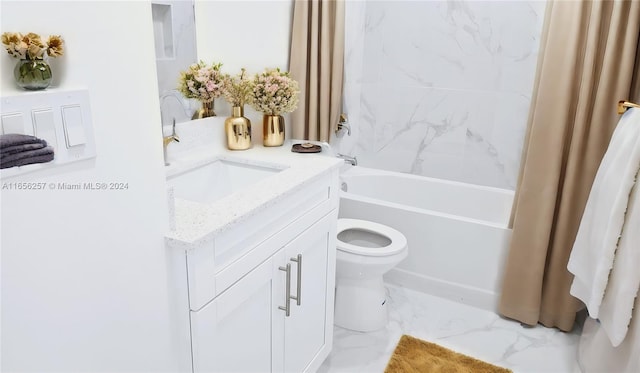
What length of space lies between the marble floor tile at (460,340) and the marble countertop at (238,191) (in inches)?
36.2

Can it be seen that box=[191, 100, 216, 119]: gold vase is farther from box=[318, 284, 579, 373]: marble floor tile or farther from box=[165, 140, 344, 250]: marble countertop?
box=[318, 284, 579, 373]: marble floor tile

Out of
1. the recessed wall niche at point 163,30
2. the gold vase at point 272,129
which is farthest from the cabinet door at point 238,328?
the recessed wall niche at point 163,30

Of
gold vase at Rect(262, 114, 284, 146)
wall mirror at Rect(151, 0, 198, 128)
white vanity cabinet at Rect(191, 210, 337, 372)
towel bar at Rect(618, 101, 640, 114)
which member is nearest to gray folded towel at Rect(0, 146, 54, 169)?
white vanity cabinet at Rect(191, 210, 337, 372)

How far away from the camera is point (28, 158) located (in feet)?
2.29

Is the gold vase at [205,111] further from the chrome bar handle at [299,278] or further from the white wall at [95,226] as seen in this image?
the white wall at [95,226]

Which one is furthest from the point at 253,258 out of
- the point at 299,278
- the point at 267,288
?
the point at 299,278

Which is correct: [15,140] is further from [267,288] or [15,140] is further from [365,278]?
[365,278]

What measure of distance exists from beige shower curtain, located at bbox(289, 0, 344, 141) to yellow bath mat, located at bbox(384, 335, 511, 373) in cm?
125

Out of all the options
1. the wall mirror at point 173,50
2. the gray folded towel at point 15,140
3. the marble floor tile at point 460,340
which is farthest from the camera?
the marble floor tile at point 460,340

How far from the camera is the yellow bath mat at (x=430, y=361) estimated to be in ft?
6.43

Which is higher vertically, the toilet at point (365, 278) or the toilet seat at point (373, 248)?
the toilet seat at point (373, 248)

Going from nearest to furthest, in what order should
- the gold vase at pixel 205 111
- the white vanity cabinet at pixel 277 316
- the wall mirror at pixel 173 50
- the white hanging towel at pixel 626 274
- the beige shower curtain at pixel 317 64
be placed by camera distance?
1. the white vanity cabinet at pixel 277 316
2. the white hanging towel at pixel 626 274
3. the wall mirror at pixel 173 50
4. the gold vase at pixel 205 111
5. the beige shower curtain at pixel 317 64

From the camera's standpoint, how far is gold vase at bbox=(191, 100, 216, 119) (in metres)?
1.87

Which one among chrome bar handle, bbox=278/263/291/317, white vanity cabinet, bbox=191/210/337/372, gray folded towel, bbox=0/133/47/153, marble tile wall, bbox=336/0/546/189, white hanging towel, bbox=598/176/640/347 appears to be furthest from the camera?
marble tile wall, bbox=336/0/546/189
